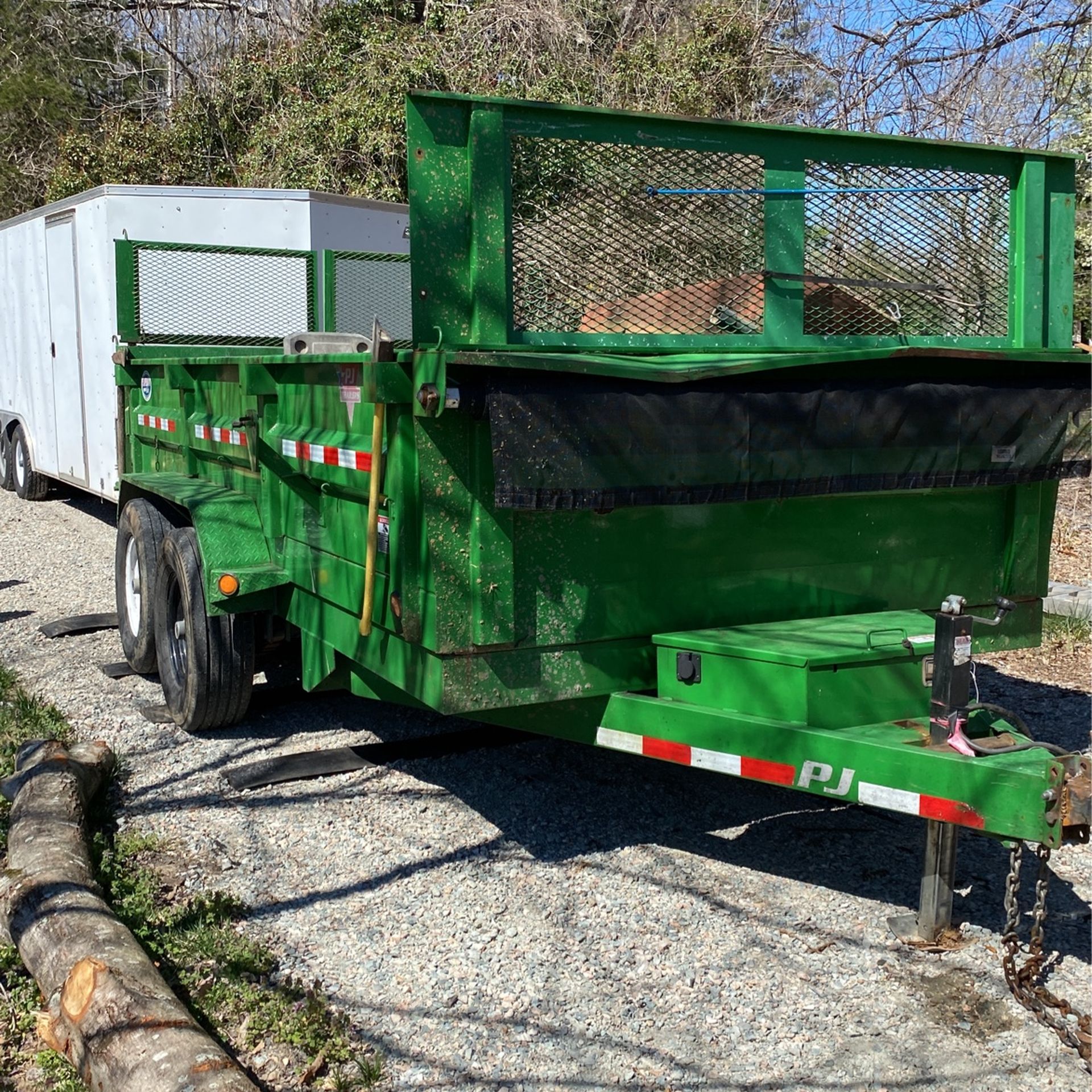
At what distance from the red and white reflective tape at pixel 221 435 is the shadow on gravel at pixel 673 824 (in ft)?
4.09

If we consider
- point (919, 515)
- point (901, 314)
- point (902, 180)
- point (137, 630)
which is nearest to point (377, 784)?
point (137, 630)

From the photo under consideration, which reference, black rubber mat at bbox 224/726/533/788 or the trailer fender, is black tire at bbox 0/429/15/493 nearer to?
the trailer fender

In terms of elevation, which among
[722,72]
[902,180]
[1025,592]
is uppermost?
[722,72]

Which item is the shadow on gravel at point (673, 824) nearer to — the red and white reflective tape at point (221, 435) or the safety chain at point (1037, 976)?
the safety chain at point (1037, 976)

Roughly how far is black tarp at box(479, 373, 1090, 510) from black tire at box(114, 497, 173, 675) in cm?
273

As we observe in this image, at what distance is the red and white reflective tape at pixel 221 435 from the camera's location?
189 inches

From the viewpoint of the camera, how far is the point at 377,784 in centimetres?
469

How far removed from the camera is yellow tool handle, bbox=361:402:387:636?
3.38 meters

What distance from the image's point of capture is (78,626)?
6.99 metres

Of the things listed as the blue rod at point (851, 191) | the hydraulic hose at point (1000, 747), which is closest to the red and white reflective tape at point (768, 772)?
the hydraulic hose at point (1000, 747)

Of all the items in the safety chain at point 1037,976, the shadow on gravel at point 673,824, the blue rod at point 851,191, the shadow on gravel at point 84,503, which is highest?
the blue rod at point 851,191

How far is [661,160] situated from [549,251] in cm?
45

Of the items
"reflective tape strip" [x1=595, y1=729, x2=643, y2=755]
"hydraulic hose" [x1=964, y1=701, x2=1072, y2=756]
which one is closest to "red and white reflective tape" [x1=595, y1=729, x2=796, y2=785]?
"reflective tape strip" [x1=595, y1=729, x2=643, y2=755]

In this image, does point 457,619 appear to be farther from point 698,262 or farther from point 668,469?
point 698,262
